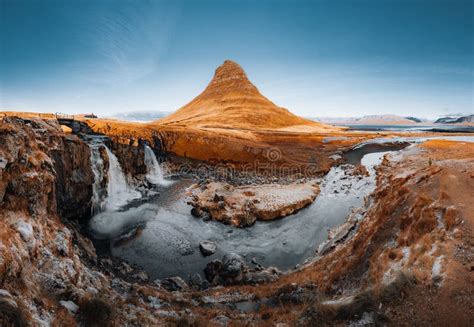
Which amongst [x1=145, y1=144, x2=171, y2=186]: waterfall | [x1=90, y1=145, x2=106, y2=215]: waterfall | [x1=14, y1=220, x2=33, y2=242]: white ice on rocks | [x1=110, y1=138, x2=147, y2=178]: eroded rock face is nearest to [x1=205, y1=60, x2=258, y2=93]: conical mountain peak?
[x1=145, y1=144, x2=171, y2=186]: waterfall

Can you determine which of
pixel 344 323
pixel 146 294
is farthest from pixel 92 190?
pixel 344 323

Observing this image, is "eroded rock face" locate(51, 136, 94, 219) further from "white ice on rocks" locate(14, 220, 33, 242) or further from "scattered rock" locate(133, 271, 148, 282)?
"white ice on rocks" locate(14, 220, 33, 242)

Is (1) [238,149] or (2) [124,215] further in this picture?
(1) [238,149]

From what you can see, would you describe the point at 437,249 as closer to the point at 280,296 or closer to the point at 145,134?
the point at 280,296

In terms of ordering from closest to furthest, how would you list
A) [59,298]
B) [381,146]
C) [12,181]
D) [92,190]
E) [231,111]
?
[59,298] < [12,181] < [92,190] < [381,146] < [231,111]

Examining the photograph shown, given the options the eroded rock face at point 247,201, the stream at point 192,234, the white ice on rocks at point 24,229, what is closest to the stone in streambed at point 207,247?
the stream at point 192,234

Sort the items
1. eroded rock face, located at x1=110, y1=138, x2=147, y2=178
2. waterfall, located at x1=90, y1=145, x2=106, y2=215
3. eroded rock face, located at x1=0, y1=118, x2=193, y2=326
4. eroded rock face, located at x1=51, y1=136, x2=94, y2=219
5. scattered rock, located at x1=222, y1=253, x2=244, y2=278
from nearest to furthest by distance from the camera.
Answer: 1. eroded rock face, located at x1=0, y1=118, x2=193, y2=326
2. scattered rock, located at x1=222, y1=253, x2=244, y2=278
3. eroded rock face, located at x1=51, y1=136, x2=94, y2=219
4. waterfall, located at x1=90, y1=145, x2=106, y2=215
5. eroded rock face, located at x1=110, y1=138, x2=147, y2=178
